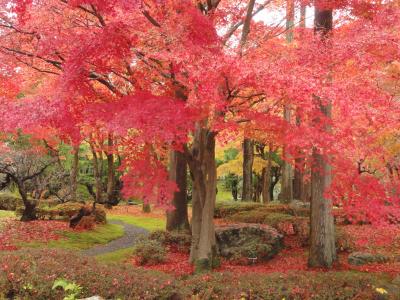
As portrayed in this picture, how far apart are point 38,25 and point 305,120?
297 inches

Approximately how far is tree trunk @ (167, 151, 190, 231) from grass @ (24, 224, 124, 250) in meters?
3.61

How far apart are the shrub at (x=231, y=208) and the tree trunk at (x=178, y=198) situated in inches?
233

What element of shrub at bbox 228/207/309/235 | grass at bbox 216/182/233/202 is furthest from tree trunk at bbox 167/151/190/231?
grass at bbox 216/182/233/202

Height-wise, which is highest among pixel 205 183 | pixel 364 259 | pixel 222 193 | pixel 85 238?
pixel 205 183

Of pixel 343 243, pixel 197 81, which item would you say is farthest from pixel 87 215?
pixel 197 81

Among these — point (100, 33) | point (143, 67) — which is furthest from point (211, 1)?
point (100, 33)

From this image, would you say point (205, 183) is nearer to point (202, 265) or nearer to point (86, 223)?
point (202, 265)

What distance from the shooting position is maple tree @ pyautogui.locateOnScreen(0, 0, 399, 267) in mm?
8547

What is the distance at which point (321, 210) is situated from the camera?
1160cm

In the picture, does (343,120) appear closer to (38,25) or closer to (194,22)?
(194,22)

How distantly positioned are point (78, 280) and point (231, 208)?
15.3 metres

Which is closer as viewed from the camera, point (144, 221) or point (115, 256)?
point (115, 256)

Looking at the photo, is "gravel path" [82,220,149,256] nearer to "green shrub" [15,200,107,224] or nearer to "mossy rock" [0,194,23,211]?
"green shrub" [15,200,107,224]

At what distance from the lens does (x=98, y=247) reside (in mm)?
17031
